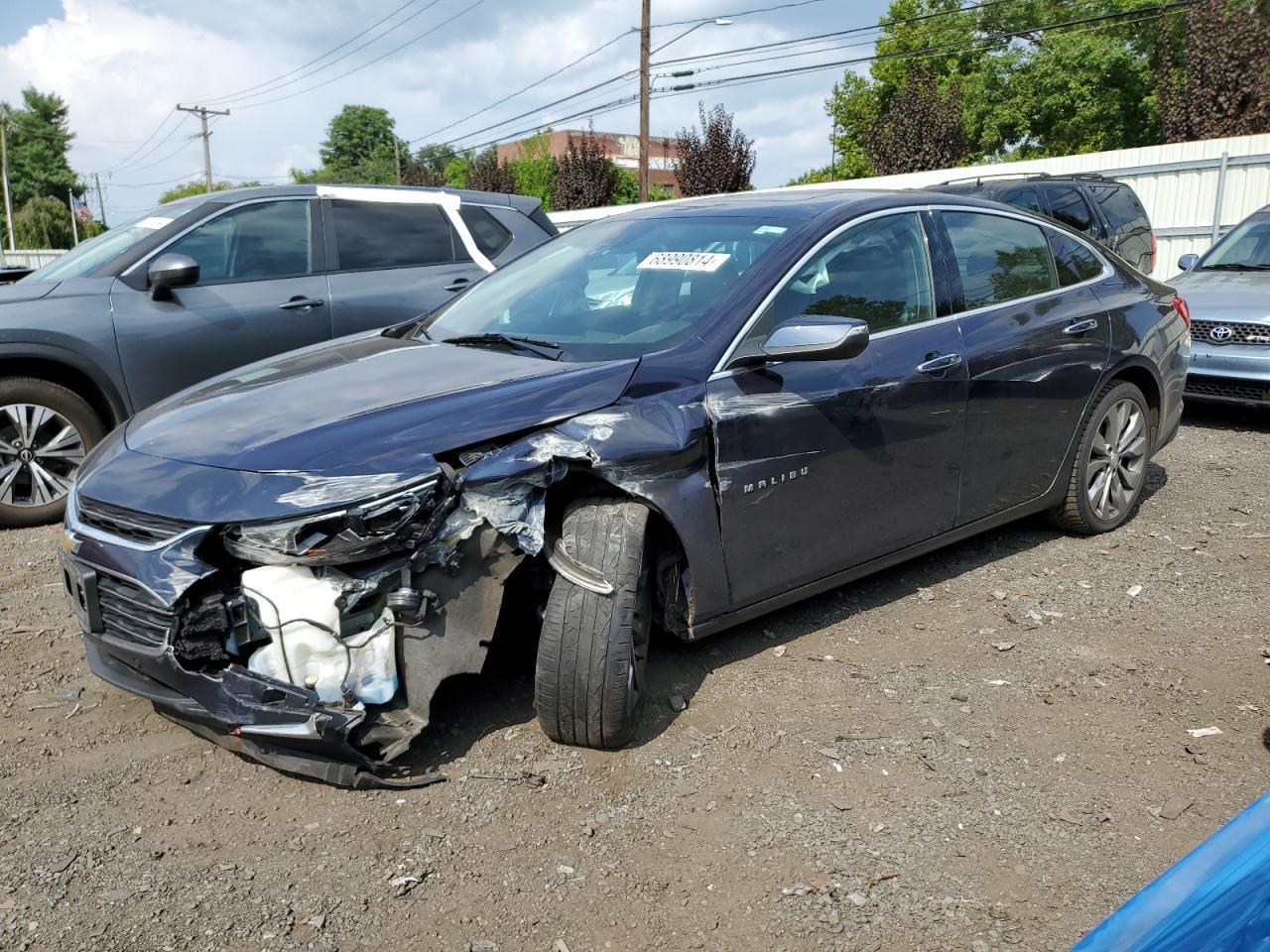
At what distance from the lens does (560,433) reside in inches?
122

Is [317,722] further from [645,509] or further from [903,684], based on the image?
[903,684]

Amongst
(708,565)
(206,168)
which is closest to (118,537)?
(708,565)

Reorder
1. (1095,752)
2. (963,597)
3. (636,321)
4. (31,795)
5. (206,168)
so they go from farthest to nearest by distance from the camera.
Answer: (206,168), (963,597), (636,321), (1095,752), (31,795)

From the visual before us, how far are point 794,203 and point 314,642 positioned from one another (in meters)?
2.49

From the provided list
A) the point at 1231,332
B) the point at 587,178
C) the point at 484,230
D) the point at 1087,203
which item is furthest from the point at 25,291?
the point at 587,178

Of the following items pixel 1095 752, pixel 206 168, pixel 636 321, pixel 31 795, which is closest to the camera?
pixel 31 795

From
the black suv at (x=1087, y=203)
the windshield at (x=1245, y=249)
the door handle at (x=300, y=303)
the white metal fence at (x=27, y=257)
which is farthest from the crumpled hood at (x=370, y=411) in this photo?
the white metal fence at (x=27, y=257)

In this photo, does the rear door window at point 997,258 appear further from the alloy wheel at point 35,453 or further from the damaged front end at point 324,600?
the alloy wheel at point 35,453

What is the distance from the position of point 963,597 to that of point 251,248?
463cm

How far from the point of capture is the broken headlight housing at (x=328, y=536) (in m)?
2.77

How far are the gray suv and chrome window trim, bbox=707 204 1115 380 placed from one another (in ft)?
11.5

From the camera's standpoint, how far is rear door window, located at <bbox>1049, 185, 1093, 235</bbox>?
11602 millimetres

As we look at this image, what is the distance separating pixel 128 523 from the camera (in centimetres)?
293

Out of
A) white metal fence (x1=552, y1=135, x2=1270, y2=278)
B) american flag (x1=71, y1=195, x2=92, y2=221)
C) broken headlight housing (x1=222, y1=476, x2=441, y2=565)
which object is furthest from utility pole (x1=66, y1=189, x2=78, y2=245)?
broken headlight housing (x1=222, y1=476, x2=441, y2=565)
